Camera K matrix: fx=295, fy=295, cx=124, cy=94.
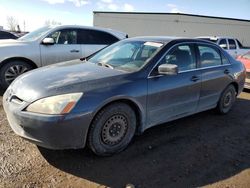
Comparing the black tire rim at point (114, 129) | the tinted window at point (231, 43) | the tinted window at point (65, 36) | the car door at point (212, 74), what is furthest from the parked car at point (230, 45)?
the black tire rim at point (114, 129)

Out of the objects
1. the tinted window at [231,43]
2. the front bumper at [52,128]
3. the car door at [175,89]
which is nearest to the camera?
the front bumper at [52,128]

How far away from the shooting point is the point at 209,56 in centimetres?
545

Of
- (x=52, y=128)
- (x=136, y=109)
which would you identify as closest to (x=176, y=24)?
(x=136, y=109)

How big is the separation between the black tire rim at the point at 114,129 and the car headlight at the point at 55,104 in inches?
23.5

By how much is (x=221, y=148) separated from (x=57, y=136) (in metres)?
2.48

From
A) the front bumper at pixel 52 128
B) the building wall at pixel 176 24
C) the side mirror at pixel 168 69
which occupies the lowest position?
the building wall at pixel 176 24

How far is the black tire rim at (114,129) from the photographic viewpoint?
381cm

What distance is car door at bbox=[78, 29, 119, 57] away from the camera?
8375 millimetres

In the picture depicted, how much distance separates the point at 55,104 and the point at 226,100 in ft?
12.7

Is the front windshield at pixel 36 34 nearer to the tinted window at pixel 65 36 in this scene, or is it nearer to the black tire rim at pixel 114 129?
the tinted window at pixel 65 36

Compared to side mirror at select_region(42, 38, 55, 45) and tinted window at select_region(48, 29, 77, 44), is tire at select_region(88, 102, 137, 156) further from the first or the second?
tinted window at select_region(48, 29, 77, 44)

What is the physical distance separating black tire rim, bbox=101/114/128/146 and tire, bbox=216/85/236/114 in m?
2.65

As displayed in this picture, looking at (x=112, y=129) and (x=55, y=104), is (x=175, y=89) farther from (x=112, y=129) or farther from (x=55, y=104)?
(x=55, y=104)

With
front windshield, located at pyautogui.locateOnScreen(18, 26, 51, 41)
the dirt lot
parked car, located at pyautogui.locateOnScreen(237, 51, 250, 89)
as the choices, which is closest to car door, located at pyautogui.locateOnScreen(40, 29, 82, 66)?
front windshield, located at pyautogui.locateOnScreen(18, 26, 51, 41)
